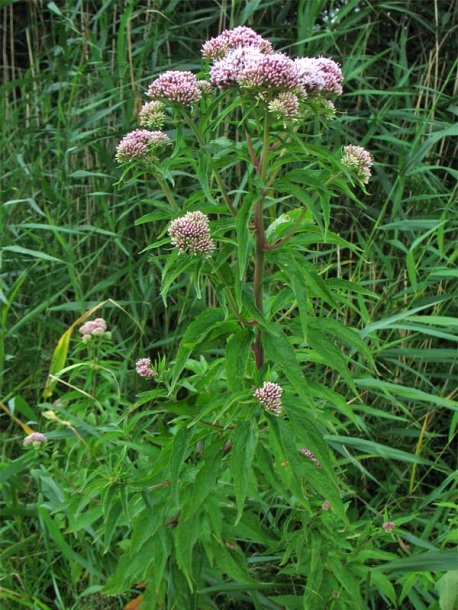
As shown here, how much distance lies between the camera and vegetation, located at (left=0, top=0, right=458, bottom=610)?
1.62 m

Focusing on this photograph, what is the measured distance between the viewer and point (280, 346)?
5.09 feet

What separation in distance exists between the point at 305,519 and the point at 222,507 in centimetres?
22

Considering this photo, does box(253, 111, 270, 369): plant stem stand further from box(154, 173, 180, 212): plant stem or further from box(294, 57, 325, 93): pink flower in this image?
box(154, 173, 180, 212): plant stem

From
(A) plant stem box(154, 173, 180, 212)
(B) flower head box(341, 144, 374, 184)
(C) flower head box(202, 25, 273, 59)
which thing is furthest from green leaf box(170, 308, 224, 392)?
(C) flower head box(202, 25, 273, 59)

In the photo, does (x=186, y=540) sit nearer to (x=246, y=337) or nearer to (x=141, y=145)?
(x=246, y=337)

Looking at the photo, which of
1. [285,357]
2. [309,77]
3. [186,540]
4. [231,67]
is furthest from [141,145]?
[186,540]

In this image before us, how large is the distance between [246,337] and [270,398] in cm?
14

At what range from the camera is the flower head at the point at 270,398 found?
1.56 m

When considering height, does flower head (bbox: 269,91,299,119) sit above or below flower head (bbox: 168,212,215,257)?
above

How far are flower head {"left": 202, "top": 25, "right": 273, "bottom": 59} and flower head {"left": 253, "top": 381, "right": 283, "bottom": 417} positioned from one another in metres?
0.69

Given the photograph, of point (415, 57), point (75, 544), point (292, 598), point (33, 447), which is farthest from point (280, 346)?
point (415, 57)

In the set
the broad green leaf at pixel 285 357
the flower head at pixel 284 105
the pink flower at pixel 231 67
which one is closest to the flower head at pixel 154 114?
the pink flower at pixel 231 67

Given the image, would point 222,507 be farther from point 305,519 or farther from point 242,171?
point 242,171

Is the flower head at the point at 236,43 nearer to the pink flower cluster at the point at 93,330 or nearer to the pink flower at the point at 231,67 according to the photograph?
the pink flower at the point at 231,67
